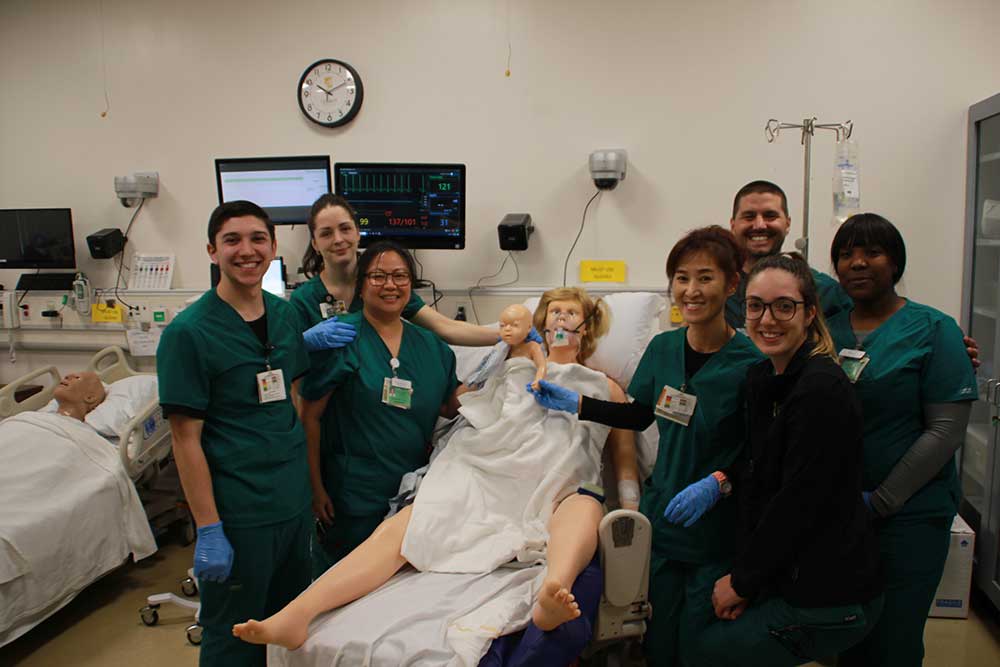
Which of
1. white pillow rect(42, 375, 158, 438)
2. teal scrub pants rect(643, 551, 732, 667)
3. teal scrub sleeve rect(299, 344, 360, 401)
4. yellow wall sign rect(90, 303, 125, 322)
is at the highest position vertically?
yellow wall sign rect(90, 303, 125, 322)

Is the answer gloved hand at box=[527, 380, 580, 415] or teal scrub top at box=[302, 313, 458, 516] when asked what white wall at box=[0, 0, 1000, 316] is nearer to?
gloved hand at box=[527, 380, 580, 415]

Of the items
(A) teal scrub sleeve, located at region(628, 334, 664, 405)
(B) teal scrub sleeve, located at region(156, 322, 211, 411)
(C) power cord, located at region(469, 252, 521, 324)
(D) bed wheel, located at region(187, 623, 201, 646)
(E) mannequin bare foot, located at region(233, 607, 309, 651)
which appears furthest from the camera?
(C) power cord, located at region(469, 252, 521, 324)

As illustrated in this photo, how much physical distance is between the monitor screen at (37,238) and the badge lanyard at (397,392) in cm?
290

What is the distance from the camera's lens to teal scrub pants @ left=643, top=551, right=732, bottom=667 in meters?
1.77

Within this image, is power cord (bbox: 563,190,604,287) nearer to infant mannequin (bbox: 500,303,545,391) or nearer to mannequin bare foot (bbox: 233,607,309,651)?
infant mannequin (bbox: 500,303,545,391)

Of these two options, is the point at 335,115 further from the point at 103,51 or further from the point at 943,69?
the point at 943,69

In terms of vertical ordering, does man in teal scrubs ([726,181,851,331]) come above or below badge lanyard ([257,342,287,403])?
above

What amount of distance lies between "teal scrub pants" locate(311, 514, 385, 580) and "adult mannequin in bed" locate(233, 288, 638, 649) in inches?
8.4

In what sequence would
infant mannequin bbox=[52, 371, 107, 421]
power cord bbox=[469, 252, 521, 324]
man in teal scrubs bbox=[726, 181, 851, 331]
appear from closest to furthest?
man in teal scrubs bbox=[726, 181, 851, 331] → infant mannequin bbox=[52, 371, 107, 421] → power cord bbox=[469, 252, 521, 324]

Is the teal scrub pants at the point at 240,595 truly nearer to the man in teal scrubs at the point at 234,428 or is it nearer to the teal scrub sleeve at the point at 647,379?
the man in teal scrubs at the point at 234,428

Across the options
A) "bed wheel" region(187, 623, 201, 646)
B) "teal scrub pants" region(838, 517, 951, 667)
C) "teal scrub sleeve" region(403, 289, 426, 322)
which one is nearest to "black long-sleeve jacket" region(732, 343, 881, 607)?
"teal scrub pants" region(838, 517, 951, 667)

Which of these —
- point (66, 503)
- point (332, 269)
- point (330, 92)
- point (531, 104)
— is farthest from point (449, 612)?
point (330, 92)

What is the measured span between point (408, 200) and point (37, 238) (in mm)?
2445

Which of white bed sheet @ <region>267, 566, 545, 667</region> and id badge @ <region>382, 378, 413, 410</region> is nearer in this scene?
white bed sheet @ <region>267, 566, 545, 667</region>
